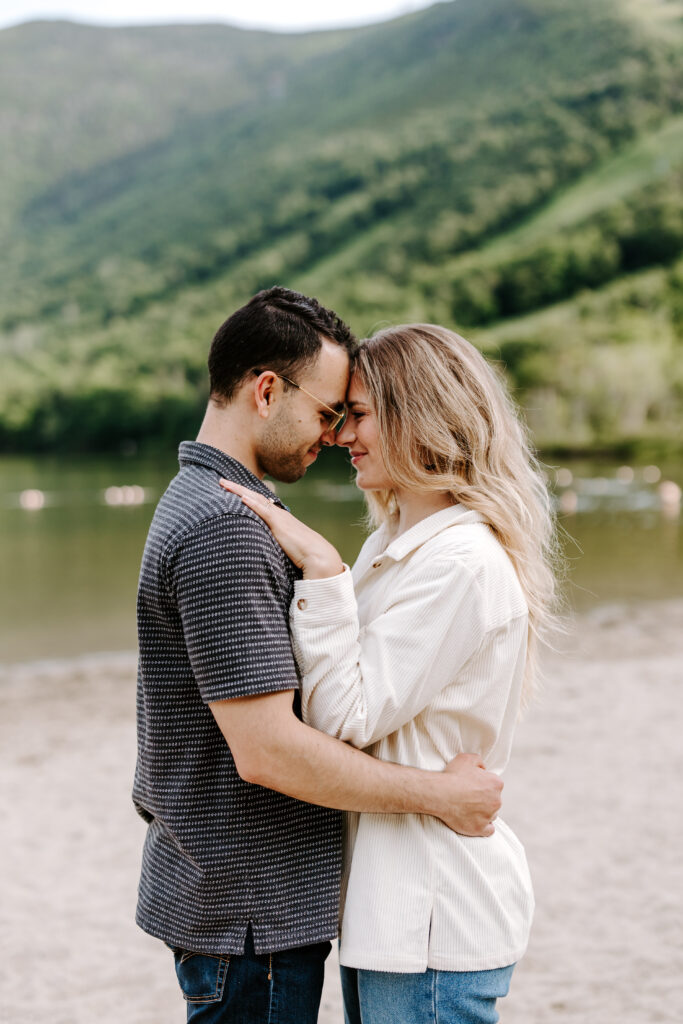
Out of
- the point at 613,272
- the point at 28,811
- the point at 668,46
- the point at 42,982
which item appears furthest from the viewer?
the point at 668,46

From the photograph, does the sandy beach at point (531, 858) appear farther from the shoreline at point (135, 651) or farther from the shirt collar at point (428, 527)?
the shirt collar at point (428, 527)

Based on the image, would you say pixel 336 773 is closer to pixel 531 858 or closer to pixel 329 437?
pixel 329 437

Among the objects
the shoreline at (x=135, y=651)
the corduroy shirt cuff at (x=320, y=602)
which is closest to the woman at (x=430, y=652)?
the corduroy shirt cuff at (x=320, y=602)

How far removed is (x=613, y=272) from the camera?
12888cm

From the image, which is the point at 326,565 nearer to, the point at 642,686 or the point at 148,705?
the point at 148,705

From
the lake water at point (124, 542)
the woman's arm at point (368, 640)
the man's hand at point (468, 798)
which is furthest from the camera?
the lake water at point (124, 542)

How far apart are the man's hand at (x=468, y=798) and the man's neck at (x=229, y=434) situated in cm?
93

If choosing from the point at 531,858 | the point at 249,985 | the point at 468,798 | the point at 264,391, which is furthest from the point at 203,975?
the point at 531,858

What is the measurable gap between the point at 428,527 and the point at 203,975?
123 centimetres

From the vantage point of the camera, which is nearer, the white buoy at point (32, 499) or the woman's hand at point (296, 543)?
the woman's hand at point (296, 543)

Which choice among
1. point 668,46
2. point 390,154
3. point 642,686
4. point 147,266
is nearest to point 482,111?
point 390,154

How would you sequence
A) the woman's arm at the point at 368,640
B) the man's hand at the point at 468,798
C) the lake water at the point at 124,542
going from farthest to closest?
the lake water at the point at 124,542, the man's hand at the point at 468,798, the woman's arm at the point at 368,640

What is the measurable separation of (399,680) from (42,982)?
4545mm

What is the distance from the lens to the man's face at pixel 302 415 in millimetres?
2639
